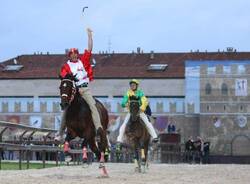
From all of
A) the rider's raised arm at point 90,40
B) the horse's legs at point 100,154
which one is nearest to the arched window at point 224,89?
the rider's raised arm at point 90,40

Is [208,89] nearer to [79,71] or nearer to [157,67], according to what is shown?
[157,67]

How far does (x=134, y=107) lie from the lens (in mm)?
19922

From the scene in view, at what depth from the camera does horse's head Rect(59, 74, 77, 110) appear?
15.7 metres

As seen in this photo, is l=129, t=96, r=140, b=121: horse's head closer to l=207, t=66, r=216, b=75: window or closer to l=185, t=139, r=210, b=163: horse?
l=185, t=139, r=210, b=163: horse

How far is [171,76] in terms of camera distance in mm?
97125

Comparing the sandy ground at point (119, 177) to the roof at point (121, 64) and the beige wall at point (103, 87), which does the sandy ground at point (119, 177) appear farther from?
the roof at point (121, 64)

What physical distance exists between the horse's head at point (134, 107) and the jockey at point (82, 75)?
129 inches

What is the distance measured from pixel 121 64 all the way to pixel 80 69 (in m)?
90.5

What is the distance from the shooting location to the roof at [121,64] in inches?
3910


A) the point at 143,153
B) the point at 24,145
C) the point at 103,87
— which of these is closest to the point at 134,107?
the point at 143,153

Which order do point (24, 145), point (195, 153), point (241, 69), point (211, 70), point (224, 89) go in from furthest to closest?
1. point (211, 70)
2. point (241, 69)
3. point (224, 89)
4. point (195, 153)
5. point (24, 145)

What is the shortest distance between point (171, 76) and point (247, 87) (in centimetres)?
1176

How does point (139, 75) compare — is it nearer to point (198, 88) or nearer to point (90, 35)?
point (198, 88)

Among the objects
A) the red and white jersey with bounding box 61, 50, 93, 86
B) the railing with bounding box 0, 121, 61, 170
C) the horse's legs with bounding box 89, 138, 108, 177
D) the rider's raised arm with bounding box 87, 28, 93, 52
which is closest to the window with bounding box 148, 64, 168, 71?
the railing with bounding box 0, 121, 61, 170
